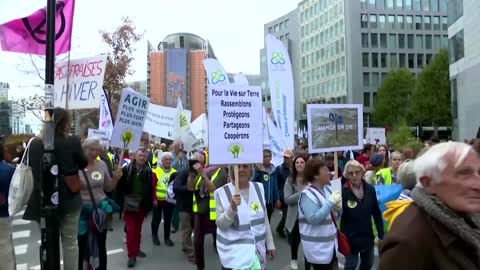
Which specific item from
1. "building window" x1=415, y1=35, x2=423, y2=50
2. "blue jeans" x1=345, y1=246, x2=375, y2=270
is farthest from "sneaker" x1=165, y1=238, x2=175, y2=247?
"building window" x1=415, y1=35, x2=423, y2=50

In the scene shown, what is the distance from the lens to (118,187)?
830 centimetres

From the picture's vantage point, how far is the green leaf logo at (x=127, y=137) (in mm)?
7715

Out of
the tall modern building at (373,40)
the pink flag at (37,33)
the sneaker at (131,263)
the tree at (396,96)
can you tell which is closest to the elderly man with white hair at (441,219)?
the pink flag at (37,33)

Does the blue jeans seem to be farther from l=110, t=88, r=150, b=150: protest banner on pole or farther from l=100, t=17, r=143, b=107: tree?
l=100, t=17, r=143, b=107: tree

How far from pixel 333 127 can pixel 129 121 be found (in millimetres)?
3073

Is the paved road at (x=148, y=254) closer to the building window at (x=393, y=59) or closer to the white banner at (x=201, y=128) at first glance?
the white banner at (x=201, y=128)

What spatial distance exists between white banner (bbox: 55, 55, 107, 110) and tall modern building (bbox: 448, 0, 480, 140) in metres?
34.2

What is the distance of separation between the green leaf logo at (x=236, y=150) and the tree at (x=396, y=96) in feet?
216

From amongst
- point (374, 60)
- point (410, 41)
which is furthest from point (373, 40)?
point (410, 41)

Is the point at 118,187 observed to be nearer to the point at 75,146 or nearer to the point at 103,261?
the point at 103,261

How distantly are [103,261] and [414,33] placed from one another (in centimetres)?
9318

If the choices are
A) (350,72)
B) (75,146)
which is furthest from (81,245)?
(350,72)

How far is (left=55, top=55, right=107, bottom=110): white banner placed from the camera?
6879 mm

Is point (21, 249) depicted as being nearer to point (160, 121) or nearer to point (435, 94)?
point (160, 121)
